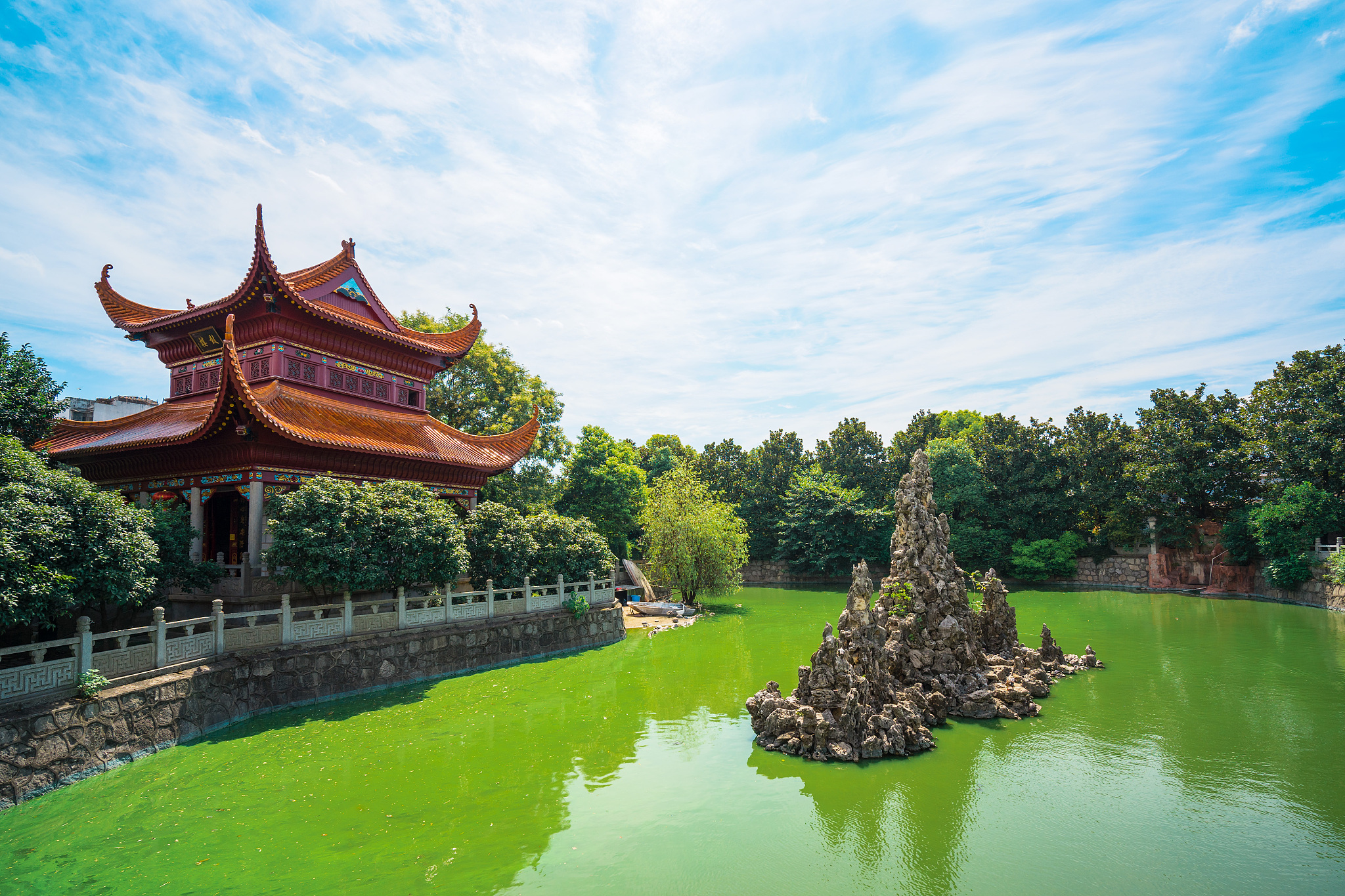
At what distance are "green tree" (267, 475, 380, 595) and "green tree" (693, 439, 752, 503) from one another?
95.5 feet

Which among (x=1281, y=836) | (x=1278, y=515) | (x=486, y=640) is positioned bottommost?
(x=1281, y=836)

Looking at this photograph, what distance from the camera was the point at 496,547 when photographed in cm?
1692

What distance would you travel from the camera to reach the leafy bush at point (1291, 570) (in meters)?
25.7

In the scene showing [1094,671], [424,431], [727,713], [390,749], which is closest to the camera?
[390,749]

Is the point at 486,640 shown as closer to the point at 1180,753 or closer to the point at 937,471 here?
the point at 1180,753

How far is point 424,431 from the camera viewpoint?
1880 centimetres

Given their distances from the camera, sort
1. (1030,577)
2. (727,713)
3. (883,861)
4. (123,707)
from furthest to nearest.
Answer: (1030,577), (727,713), (123,707), (883,861)

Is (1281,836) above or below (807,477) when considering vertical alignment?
below

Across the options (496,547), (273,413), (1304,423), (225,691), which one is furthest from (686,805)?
(1304,423)

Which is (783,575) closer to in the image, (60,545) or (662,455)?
(662,455)

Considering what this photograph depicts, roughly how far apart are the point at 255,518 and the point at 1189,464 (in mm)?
34597

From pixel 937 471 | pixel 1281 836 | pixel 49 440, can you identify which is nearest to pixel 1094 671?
pixel 1281 836

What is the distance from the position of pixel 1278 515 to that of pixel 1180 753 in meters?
21.1

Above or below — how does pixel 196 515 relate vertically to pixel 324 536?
above
